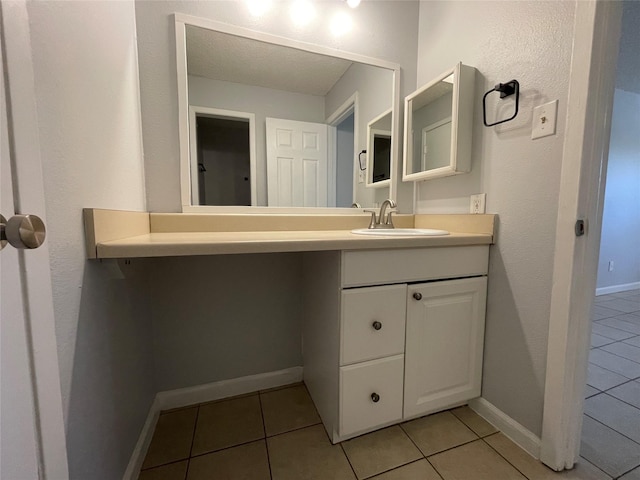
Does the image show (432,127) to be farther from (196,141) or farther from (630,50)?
(630,50)

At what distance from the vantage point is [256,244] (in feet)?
2.70

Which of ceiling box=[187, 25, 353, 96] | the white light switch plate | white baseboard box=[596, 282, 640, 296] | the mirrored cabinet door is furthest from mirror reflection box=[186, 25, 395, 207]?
white baseboard box=[596, 282, 640, 296]

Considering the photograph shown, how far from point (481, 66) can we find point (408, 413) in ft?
4.92

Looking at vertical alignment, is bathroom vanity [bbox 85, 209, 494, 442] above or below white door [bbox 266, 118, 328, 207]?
below

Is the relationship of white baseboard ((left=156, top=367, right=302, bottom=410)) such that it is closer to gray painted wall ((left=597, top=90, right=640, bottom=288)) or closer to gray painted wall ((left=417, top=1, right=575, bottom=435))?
gray painted wall ((left=417, top=1, right=575, bottom=435))

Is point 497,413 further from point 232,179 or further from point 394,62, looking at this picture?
point 394,62

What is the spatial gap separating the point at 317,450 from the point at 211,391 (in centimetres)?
60

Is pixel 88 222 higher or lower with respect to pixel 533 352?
higher

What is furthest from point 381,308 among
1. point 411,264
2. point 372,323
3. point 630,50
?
point 630,50

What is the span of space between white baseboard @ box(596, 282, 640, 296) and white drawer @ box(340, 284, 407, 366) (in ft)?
11.4

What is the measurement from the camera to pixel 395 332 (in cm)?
104

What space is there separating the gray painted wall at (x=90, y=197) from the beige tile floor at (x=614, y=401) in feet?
4.99

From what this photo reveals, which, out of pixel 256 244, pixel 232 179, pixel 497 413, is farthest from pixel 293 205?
pixel 497 413

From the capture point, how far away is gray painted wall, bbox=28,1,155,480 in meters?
0.56
